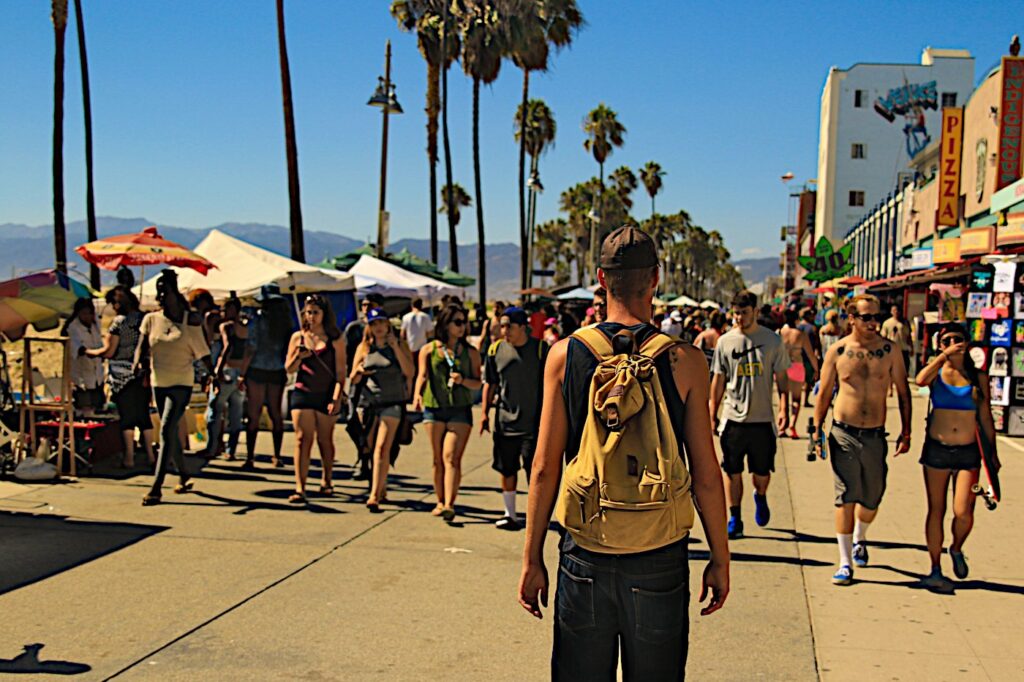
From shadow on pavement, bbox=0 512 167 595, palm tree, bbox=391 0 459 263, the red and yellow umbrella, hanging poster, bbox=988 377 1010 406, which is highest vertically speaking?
palm tree, bbox=391 0 459 263

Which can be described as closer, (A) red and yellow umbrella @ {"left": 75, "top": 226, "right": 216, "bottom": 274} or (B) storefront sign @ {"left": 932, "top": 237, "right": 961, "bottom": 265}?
(A) red and yellow umbrella @ {"left": 75, "top": 226, "right": 216, "bottom": 274}

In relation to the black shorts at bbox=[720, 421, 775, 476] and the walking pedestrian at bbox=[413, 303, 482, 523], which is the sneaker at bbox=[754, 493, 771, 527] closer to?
the black shorts at bbox=[720, 421, 775, 476]

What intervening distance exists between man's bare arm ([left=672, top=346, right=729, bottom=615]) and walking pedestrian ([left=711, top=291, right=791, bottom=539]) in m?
4.36

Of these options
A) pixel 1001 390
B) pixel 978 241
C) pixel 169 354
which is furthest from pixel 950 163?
pixel 169 354

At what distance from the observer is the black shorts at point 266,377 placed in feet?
34.2

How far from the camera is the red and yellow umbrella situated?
12.8 meters

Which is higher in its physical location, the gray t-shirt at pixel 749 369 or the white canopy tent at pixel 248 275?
the white canopy tent at pixel 248 275

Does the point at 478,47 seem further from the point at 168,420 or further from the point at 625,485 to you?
the point at 625,485

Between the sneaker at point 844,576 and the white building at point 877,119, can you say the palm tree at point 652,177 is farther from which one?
the sneaker at point 844,576

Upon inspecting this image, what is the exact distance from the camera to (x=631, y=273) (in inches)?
124

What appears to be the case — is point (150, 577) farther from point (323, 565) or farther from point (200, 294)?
point (200, 294)

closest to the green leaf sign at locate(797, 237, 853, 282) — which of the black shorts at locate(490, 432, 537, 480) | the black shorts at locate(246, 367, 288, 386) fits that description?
the black shorts at locate(246, 367, 288, 386)

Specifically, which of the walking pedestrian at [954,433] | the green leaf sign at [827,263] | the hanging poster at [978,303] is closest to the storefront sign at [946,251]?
the hanging poster at [978,303]

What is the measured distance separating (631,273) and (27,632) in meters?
3.83
